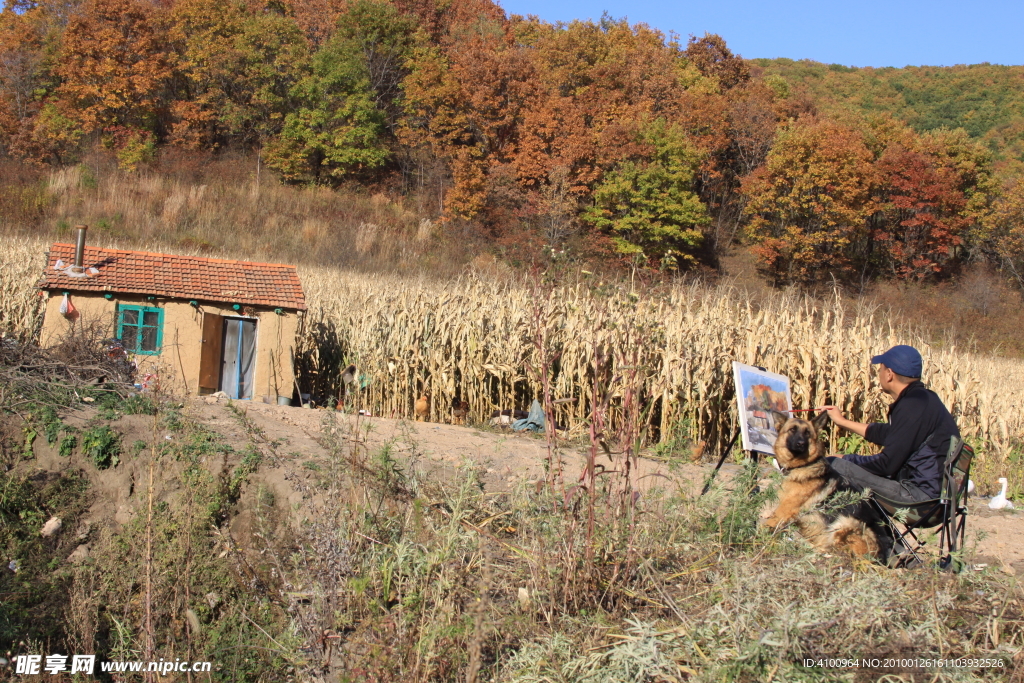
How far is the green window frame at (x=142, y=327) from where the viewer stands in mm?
11430

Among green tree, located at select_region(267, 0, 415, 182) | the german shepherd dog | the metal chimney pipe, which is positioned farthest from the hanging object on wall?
green tree, located at select_region(267, 0, 415, 182)

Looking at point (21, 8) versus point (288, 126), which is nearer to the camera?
point (288, 126)

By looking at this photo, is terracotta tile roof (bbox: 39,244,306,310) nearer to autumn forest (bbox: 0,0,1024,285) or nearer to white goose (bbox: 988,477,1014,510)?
white goose (bbox: 988,477,1014,510)

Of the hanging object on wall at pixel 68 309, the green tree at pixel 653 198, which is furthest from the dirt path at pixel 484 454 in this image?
the green tree at pixel 653 198

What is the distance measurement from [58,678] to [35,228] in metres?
26.2

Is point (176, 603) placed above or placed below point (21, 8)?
below

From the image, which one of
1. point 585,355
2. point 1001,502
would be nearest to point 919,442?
point 1001,502

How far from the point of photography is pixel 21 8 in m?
44.4

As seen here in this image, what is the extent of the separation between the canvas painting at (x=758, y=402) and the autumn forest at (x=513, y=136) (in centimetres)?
2514

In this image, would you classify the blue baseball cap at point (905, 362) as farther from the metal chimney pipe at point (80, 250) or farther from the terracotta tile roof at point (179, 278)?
the metal chimney pipe at point (80, 250)

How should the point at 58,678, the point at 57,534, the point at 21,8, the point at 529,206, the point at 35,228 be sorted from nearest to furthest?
the point at 58,678 → the point at 57,534 → the point at 35,228 → the point at 529,206 → the point at 21,8

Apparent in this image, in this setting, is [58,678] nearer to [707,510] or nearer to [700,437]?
[707,510]

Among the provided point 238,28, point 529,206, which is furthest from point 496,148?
point 238,28

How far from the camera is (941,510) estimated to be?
5.62 m
